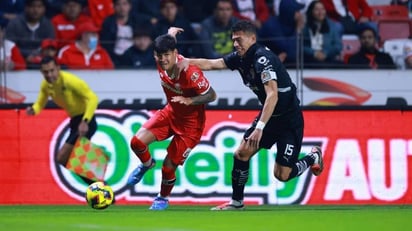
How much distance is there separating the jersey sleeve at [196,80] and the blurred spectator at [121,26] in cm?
525

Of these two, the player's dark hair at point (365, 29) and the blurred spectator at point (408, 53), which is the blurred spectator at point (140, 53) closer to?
the player's dark hair at point (365, 29)

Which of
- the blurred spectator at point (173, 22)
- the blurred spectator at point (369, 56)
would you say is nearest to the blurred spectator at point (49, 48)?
the blurred spectator at point (173, 22)

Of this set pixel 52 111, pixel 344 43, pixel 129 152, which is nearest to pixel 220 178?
pixel 129 152

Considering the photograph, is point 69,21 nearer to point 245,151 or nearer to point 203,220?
point 245,151

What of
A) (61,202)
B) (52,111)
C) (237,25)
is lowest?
(61,202)

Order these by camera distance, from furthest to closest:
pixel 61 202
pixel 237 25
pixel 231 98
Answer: pixel 231 98 → pixel 61 202 → pixel 237 25

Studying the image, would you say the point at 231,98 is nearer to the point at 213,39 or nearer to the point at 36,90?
the point at 213,39

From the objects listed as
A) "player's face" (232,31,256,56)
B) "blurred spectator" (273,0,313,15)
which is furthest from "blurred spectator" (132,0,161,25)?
"player's face" (232,31,256,56)

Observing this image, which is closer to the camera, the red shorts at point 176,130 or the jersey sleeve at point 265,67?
the jersey sleeve at point 265,67

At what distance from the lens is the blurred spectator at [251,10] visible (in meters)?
20.3

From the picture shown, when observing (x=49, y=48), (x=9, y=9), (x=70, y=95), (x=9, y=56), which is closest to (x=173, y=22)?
(x=49, y=48)

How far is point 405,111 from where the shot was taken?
55.2 feet

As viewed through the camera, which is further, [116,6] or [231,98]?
[116,6]

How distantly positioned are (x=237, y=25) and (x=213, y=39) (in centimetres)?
592
